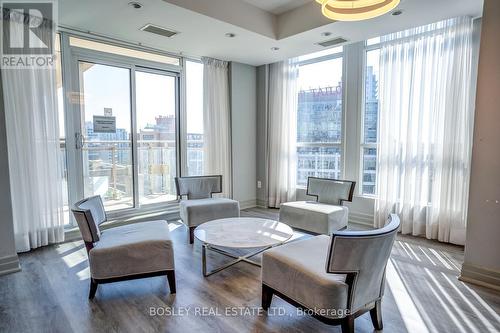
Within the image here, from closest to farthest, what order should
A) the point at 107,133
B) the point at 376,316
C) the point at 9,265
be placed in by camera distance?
the point at 376,316 < the point at 9,265 < the point at 107,133

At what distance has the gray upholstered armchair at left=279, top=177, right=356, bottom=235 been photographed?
11.9ft

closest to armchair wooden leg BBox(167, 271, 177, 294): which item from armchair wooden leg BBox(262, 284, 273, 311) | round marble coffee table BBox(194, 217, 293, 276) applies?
round marble coffee table BBox(194, 217, 293, 276)

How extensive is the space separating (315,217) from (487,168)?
70.0 inches

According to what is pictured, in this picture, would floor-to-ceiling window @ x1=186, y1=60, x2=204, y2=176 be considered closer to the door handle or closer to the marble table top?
the door handle

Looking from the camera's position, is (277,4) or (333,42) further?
(333,42)

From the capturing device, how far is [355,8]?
2158mm

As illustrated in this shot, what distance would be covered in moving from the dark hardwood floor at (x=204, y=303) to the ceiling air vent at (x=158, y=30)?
2.79 meters

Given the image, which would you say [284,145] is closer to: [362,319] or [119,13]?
[119,13]

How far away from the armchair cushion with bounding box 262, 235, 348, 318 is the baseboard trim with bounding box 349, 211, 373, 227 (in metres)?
2.41


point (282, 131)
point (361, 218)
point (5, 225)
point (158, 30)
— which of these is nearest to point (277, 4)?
point (158, 30)

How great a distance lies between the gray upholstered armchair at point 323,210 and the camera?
3.63 m

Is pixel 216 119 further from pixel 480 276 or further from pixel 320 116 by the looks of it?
pixel 480 276

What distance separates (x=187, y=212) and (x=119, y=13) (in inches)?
93.7

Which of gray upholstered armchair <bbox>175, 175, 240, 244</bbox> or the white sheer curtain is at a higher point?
the white sheer curtain
